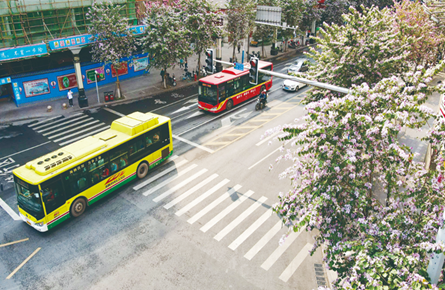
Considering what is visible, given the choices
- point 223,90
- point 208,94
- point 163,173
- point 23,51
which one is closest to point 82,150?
point 163,173

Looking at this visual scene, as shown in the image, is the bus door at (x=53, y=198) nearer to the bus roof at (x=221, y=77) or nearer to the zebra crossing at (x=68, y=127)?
the zebra crossing at (x=68, y=127)

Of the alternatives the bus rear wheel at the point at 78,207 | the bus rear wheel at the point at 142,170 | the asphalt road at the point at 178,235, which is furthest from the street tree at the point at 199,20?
the bus rear wheel at the point at 78,207

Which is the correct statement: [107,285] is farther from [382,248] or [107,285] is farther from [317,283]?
[382,248]

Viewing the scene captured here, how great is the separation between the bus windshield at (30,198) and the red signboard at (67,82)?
21537 mm

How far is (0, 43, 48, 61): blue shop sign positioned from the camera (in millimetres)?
28925

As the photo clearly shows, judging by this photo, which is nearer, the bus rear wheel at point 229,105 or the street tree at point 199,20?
the bus rear wheel at point 229,105

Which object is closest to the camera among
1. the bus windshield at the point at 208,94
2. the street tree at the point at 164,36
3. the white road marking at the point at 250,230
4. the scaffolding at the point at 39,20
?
the white road marking at the point at 250,230

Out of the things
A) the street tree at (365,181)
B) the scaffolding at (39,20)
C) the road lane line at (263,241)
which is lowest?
the road lane line at (263,241)

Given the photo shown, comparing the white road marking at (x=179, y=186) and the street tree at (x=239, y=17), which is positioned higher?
the street tree at (x=239, y=17)

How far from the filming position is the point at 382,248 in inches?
401

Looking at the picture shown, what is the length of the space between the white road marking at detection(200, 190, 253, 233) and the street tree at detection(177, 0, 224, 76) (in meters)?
22.3

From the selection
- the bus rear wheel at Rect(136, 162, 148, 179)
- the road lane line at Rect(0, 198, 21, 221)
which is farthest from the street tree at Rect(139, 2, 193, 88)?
the road lane line at Rect(0, 198, 21, 221)

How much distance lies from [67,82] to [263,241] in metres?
28.7

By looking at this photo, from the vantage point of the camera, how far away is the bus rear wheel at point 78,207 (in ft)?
61.2
